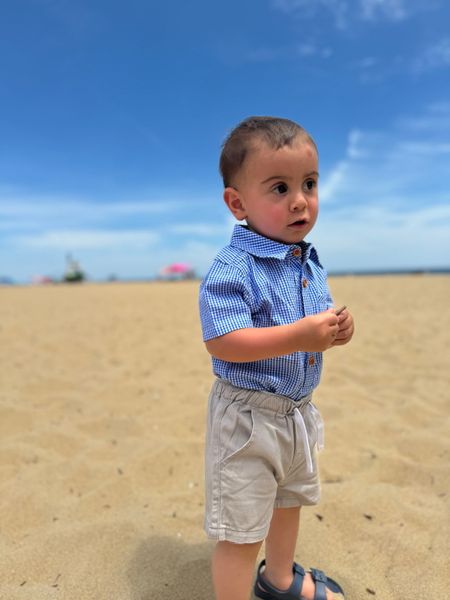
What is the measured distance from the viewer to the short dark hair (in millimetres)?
1323

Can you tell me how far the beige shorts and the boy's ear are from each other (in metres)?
0.50

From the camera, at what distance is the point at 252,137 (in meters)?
1.34

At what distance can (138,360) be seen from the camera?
502 centimetres

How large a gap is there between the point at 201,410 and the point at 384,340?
3.23 meters

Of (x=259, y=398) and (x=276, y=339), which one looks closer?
(x=276, y=339)

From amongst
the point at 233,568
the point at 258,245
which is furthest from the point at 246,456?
the point at 258,245

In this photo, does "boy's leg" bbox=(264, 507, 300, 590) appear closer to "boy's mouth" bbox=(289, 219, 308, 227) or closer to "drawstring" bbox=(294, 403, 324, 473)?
"drawstring" bbox=(294, 403, 324, 473)

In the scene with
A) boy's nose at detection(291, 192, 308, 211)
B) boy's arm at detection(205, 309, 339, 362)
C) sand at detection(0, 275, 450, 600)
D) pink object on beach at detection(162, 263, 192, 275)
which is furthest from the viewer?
pink object on beach at detection(162, 263, 192, 275)

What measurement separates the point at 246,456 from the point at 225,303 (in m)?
0.45

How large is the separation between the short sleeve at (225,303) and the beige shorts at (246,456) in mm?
233

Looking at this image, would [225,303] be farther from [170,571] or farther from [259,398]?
[170,571]

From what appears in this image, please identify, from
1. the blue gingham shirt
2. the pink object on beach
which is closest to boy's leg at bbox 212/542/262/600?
the blue gingham shirt

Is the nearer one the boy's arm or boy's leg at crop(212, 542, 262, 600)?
the boy's arm

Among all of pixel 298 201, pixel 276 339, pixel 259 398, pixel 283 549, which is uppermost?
pixel 298 201
